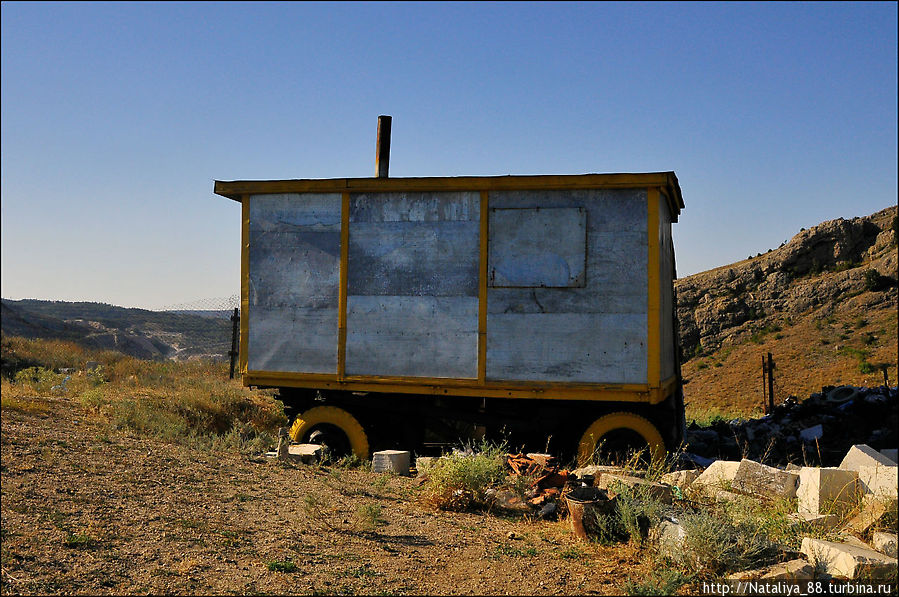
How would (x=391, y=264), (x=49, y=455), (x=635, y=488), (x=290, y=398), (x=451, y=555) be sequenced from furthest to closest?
(x=290, y=398), (x=391, y=264), (x=49, y=455), (x=635, y=488), (x=451, y=555)

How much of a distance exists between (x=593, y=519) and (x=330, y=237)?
511cm

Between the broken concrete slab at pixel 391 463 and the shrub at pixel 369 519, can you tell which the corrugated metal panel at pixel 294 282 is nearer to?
the broken concrete slab at pixel 391 463

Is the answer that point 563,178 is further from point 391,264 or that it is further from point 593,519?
point 593,519

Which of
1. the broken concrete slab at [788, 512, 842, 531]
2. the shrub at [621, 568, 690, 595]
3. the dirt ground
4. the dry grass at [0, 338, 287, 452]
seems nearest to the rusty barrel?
the dirt ground

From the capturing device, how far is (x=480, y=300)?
29.1 ft

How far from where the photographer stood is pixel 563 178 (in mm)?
8680

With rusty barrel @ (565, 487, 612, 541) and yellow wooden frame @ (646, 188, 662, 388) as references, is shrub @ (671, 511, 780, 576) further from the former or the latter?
yellow wooden frame @ (646, 188, 662, 388)

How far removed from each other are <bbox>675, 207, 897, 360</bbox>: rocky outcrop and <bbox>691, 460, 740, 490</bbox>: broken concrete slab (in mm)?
36045

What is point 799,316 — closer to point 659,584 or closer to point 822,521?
point 822,521

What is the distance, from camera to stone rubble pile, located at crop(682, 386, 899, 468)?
33.0ft

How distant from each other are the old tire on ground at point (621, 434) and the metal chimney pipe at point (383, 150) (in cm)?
450

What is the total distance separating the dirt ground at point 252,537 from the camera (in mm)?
4934

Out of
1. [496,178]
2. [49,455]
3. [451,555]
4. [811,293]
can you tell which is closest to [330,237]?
[496,178]

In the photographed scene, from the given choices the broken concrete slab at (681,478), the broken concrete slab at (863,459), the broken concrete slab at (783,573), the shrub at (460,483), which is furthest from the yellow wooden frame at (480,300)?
the broken concrete slab at (783,573)
